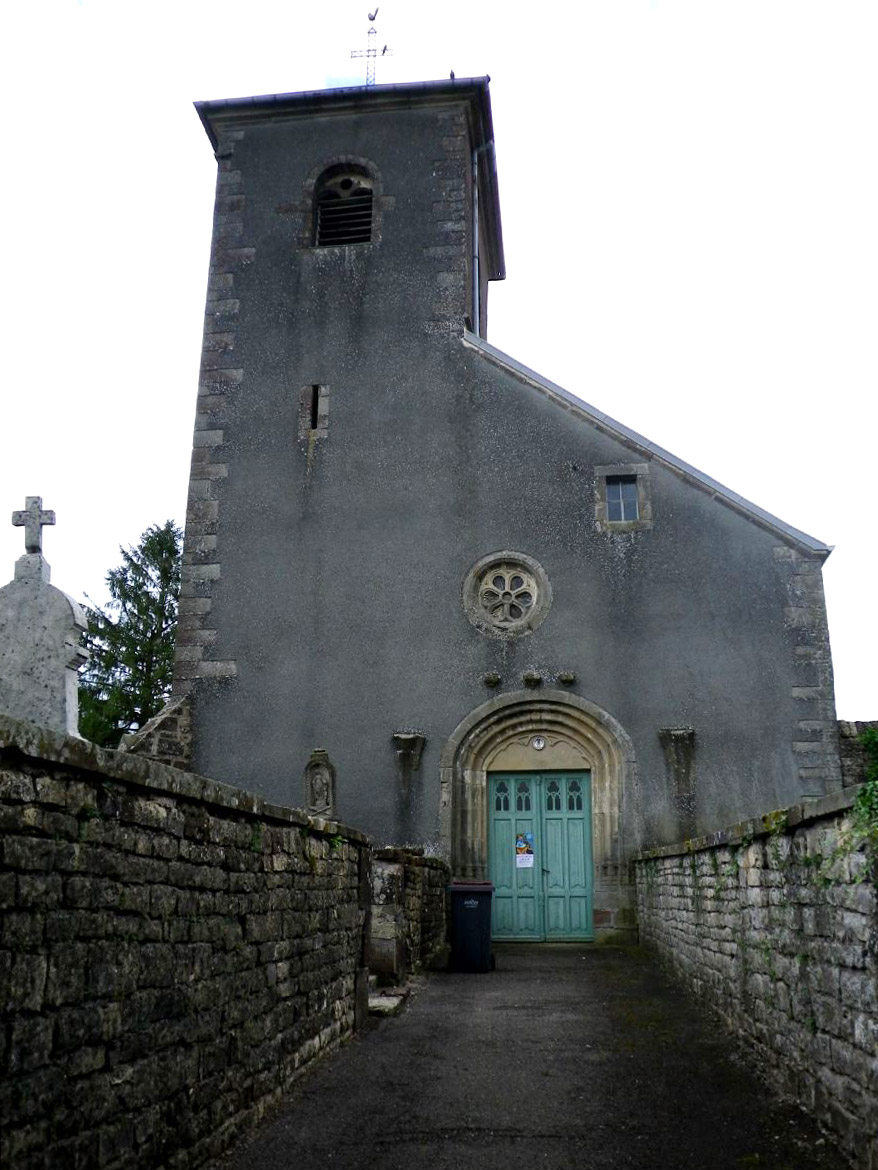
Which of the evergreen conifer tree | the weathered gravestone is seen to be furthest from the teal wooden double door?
the evergreen conifer tree

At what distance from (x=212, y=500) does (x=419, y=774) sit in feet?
15.9

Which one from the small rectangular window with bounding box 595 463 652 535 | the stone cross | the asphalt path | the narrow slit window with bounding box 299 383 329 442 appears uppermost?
the narrow slit window with bounding box 299 383 329 442

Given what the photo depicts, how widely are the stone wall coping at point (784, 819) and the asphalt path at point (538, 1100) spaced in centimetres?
121

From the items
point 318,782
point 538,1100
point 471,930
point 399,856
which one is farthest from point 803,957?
point 318,782

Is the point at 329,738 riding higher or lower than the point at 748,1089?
higher

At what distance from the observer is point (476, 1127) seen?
489 cm

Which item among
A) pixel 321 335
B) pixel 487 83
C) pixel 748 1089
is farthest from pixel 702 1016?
pixel 487 83

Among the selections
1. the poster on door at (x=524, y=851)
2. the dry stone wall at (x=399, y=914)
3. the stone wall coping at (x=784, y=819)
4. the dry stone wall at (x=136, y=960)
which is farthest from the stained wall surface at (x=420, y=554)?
the dry stone wall at (x=136, y=960)

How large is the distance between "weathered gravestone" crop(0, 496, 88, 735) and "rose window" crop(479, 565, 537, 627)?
29.3ft

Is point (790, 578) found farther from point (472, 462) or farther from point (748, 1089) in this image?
point (748, 1089)

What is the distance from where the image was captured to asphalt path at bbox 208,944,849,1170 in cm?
442

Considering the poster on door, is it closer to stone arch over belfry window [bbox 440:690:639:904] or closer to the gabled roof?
stone arch over belfry window [bbox 440:690:639:904]

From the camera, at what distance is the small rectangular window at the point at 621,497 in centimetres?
1375

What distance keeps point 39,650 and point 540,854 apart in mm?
9519
